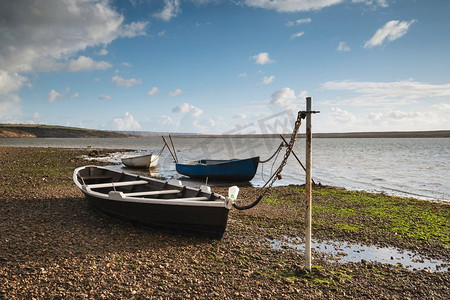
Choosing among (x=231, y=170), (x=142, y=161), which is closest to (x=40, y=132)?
(x=142, y=161)

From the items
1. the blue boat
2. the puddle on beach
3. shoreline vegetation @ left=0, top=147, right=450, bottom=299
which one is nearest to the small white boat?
the blue boat

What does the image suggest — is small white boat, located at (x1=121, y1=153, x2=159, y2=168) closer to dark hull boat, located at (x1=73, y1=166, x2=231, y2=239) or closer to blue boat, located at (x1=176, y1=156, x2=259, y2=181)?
blue boat, located at (x1=176, y1=156, x2=259, y2=181)

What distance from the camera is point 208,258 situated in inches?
268

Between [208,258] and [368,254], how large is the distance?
4109mm

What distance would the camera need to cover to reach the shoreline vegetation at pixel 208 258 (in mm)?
5387

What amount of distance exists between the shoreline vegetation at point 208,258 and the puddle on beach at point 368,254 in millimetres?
238

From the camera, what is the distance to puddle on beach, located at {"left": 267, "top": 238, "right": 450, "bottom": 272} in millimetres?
6984

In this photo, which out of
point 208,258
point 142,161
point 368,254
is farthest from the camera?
point 142,161

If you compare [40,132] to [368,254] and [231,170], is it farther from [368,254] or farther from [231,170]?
[368,254]

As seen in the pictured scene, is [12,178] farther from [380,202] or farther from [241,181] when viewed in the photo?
[380,202]

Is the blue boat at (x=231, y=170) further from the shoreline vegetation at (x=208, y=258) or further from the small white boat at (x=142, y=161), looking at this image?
the shoreline vegetation at (x=208, y=258)

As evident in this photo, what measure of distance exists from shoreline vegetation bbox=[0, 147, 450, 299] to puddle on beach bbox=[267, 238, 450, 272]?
0.78 feet

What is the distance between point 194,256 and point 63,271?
264cm

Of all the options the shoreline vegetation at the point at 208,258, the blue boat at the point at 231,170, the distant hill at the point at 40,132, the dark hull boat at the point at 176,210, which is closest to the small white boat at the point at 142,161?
the blue boat at the point at 231,170
